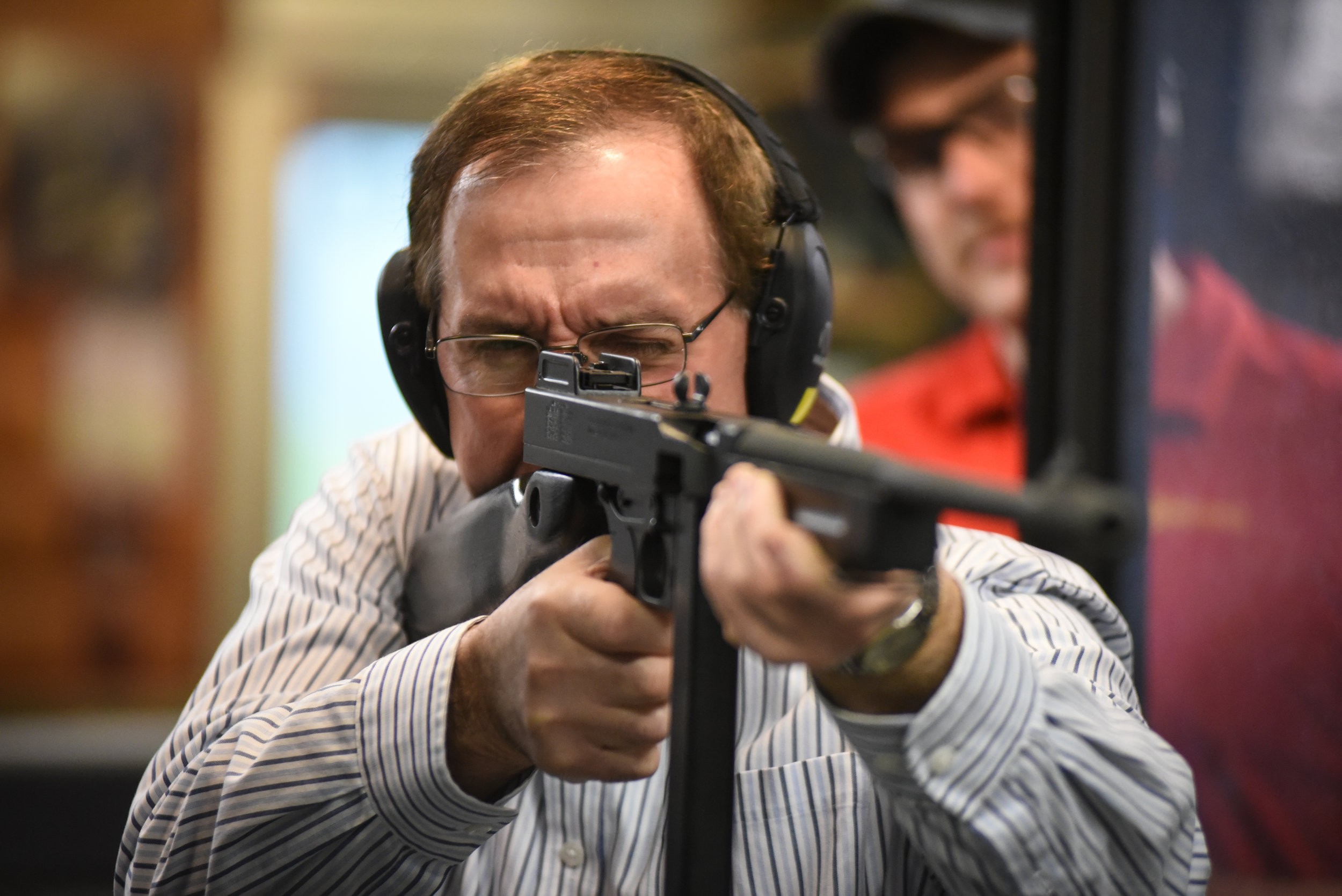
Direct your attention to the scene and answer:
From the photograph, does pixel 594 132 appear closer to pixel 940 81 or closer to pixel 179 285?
pixel 940 81

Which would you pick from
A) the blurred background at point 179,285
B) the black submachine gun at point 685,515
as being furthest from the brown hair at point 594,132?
the blurred background at point 179,285

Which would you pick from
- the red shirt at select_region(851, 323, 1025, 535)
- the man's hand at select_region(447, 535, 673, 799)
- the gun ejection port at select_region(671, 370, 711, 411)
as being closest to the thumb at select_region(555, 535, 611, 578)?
the man's hand at select_region(447, 535, 673, 799)

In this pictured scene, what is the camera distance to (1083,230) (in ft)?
4.70

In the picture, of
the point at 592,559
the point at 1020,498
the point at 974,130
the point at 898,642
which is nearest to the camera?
the point at 1020,498

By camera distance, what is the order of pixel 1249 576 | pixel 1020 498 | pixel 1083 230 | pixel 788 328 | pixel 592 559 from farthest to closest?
pixel 1083 230 < pixel 1249 576 < pixel 788 328 < pixel 592 559 < pixel 1020 498

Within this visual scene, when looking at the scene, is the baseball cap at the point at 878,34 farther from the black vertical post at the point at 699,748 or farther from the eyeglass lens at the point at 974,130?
the black vertical post at the point at 699,748

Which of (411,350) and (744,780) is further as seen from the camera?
(411,350)

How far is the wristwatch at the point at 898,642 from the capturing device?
0.59m

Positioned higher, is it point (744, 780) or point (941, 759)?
point (941, 759)

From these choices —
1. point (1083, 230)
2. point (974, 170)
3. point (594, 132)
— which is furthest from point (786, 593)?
point (974, 170)

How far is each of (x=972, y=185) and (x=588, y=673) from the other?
5.47 ft

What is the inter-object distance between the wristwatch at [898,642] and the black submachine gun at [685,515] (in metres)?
0.06

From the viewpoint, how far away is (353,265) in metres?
3.15

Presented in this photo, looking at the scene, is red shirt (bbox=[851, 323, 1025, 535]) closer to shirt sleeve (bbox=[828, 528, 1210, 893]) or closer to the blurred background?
the blurred background
